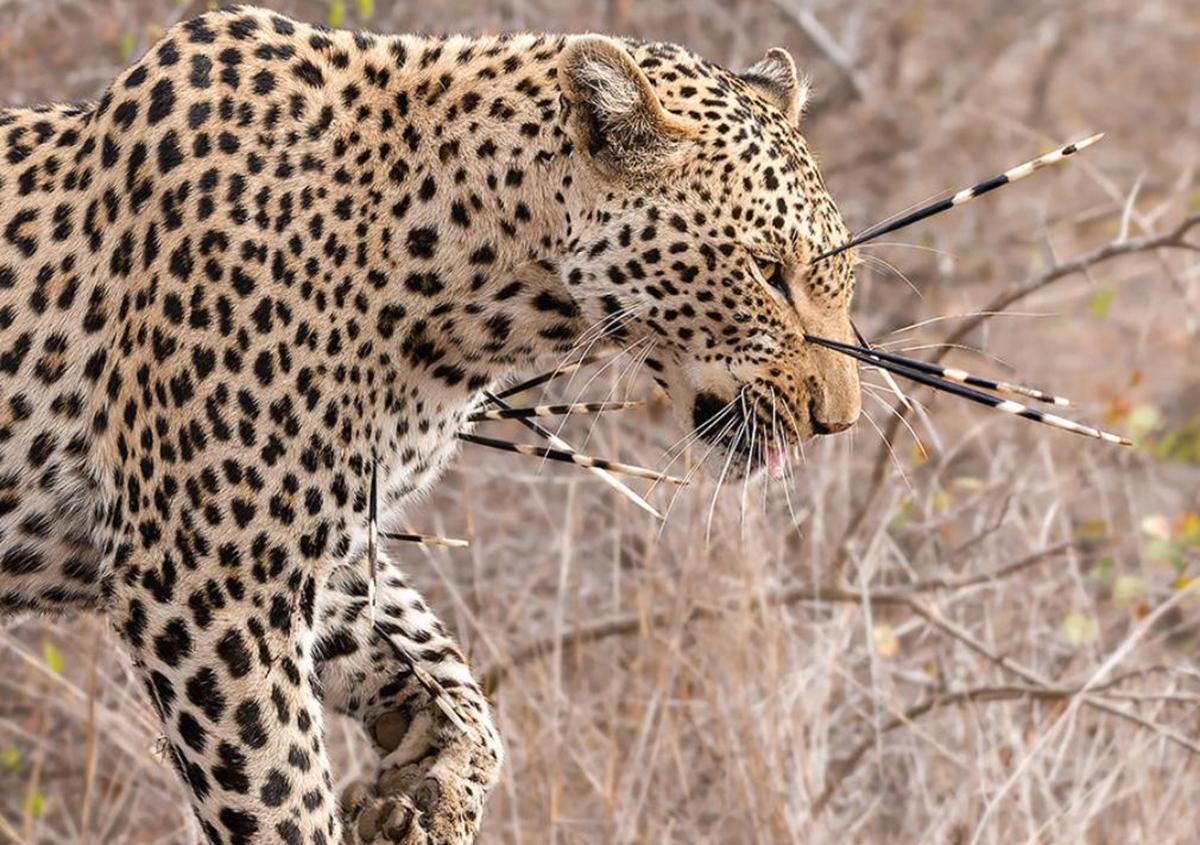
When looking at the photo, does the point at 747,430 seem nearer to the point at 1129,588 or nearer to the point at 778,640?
the point at 778,640

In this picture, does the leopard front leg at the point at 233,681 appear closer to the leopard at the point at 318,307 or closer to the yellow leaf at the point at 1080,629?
the leopard at the point at 318,307

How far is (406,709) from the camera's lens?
5023 mm

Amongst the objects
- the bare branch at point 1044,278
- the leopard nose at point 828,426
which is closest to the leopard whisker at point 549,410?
the leopard nose at point 828,426

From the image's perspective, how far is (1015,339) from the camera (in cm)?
1204

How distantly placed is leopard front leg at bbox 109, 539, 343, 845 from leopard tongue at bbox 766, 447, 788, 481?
1.02 metres

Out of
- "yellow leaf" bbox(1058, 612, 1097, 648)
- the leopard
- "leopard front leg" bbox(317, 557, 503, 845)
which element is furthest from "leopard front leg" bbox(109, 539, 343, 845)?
"yellow leaf" bbox(1058, 612, 1097, 648)

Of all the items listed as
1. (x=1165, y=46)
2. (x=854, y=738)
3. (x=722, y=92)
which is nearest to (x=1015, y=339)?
(x=1165, y=46)

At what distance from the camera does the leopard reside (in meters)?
4.44

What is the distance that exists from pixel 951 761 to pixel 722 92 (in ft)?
9.01

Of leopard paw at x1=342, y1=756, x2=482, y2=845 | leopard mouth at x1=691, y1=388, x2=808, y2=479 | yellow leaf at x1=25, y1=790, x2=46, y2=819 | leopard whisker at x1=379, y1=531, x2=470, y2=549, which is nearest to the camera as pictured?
leopard mouth at x1=691, y1=388, x2=808, y2=479

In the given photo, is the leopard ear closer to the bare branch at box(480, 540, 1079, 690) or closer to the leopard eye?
the leopard eye

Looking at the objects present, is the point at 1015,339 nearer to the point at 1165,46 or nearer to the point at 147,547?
the point at 1165,46

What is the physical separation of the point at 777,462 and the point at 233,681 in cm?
126

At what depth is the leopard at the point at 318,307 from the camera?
444 cm
